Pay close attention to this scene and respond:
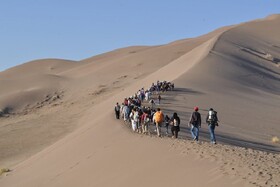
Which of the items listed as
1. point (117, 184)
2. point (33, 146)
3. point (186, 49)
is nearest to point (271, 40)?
point (186, 49)

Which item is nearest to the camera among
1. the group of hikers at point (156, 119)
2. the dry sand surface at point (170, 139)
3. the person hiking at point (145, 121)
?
the dry sand surface at point (170, 139)

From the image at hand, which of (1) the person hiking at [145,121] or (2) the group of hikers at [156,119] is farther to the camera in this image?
(1) the person hiking at [145,121]

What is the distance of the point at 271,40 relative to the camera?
2931 inches

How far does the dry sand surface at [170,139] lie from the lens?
1238cm

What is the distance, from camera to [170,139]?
1741cm

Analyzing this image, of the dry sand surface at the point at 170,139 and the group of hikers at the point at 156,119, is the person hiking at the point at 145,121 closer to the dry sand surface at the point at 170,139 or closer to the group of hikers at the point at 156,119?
the group of hikers at the point at 156,119

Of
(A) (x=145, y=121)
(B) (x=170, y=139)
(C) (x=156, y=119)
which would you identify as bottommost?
(B) (x=170, y=139)

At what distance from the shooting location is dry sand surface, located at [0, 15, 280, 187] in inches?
488

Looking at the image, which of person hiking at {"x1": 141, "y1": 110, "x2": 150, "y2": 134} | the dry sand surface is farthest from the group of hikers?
the dry sand surface

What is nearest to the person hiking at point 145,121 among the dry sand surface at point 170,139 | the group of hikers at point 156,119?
the group of hikers at point 156,119

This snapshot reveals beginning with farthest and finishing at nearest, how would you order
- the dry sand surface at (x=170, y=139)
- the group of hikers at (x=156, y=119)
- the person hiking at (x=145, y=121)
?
the person hiking at (x=145, y=121) → the group of hikers at (x=156, y=119) → the dry sand surface at (x=170, y=139)

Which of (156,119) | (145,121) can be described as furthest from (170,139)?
(145,121)

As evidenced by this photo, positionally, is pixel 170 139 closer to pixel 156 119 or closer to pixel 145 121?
pixel 156 119

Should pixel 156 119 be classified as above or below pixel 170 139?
above
